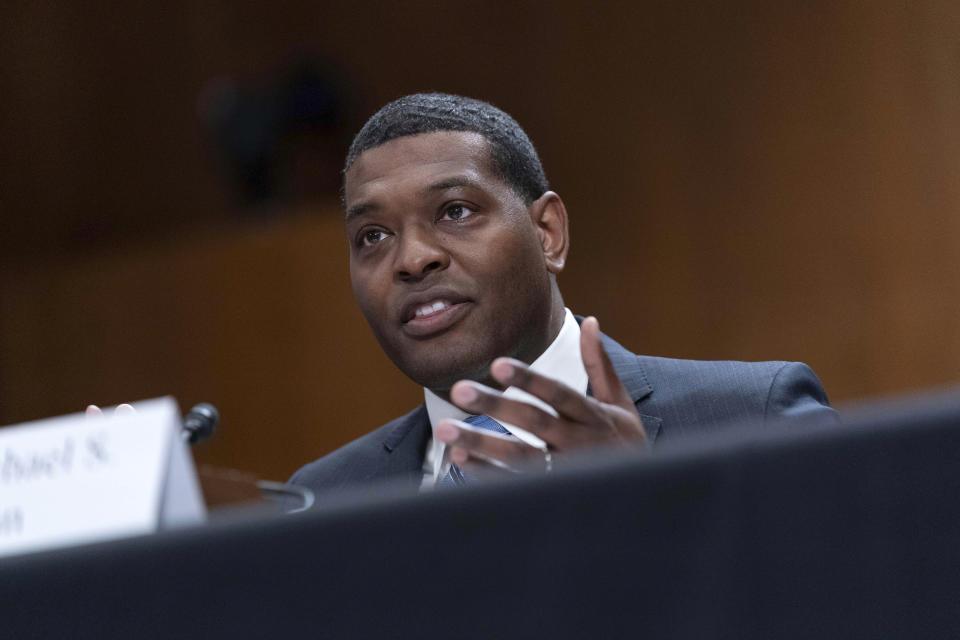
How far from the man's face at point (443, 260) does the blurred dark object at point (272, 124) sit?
93.5 inches

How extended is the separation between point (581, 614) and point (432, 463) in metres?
1.13

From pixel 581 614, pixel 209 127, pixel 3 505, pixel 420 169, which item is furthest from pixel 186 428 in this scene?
pixel 209 127

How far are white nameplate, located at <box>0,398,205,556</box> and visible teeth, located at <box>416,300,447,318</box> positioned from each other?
79 cm

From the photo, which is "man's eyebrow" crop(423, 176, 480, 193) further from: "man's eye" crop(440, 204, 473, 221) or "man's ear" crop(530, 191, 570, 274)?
"man's ear" crop(530, 191, 570, 274)

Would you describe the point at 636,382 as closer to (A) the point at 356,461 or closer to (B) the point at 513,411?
(A) the point at 356,461

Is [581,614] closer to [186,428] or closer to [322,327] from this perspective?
[186,428]

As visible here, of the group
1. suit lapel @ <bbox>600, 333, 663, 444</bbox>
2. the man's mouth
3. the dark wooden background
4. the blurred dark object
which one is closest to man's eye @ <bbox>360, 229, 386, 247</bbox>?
the man's mouth

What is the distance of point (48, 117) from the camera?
4582mm

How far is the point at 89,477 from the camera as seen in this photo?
2.38 feet

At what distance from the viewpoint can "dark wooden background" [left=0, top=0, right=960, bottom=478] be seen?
3.23m

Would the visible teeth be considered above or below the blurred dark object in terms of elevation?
below

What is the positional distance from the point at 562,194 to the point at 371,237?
2241 millimetres

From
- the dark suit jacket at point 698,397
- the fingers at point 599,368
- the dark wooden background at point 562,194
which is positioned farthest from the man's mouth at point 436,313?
the dark wooden background at point 562,194

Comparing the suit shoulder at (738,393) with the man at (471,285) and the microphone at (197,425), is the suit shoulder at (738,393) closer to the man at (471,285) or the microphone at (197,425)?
the man at (471,285)
